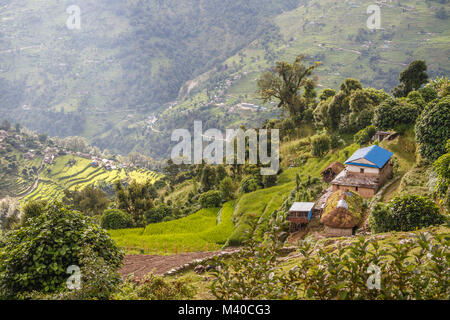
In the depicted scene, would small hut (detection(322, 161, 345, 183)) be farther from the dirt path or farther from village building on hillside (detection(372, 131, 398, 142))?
the dirt path

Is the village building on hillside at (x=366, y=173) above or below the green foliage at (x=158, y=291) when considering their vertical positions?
below

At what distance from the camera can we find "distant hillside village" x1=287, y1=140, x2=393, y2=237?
15.7 m

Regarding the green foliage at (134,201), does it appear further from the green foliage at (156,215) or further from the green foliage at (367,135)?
the green foliage at (367,135)

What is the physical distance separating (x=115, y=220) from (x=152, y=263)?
13.1 m

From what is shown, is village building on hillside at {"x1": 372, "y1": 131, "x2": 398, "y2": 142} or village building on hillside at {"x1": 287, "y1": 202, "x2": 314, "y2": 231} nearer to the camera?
village building on hillside at {"x1": 287, "y1": 202, "x2": 314, "y2": 231}

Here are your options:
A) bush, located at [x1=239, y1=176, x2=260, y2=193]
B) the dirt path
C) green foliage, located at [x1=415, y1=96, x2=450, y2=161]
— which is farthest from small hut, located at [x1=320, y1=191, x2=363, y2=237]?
bush, located at [x1=239, y1=176, x2=260, y2=193]

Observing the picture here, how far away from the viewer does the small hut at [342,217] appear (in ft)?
51.0

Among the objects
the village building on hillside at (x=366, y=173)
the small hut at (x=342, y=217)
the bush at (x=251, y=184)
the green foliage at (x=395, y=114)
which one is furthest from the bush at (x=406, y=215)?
the bush at (x=251, y=184)

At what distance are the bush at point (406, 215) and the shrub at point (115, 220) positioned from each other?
71.7 ft

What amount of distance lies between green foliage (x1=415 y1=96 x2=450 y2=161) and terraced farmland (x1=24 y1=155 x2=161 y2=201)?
239 ft

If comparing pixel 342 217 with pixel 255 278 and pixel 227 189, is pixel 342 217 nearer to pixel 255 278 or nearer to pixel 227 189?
pixel 255 278

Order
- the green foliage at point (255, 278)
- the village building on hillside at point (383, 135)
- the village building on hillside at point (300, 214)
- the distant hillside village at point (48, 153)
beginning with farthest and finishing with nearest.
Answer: the distant hillside village at point (48, 153)
the village building on hillside at point (383, 135)
the village building on hillside at point (300, 214)
the green foliage at point (255, 278)
